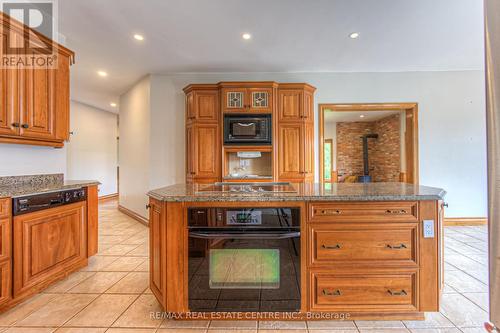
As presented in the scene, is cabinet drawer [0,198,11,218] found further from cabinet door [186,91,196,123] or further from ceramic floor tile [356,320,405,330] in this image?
ceramic floor tile [356,320,405,330]

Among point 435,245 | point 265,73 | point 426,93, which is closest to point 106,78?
point 265,73

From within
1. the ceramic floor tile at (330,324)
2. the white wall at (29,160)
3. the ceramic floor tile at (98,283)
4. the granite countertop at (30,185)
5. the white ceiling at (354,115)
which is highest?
the white ceiling at (354,115)

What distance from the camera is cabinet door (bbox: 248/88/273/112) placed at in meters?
3.52

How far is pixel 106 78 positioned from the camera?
4.24m

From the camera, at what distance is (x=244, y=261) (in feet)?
4.97

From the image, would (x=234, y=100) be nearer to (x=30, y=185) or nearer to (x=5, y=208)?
(x=30, y=185)

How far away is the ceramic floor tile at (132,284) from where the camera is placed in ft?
6.56

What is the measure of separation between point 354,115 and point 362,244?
686 cm

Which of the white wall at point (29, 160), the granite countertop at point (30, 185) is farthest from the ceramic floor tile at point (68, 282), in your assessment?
the white wall at point (29, 160)

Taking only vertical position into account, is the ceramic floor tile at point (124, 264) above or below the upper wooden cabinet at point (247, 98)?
below

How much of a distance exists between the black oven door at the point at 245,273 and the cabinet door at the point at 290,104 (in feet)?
7.98

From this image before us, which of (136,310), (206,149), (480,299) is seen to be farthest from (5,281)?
(480,299)

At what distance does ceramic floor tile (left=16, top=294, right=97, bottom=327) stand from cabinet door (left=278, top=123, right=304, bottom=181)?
270 cm

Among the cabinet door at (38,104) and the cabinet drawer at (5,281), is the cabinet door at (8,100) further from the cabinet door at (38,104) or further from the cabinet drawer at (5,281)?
the cabinet drawer at (5,281)
